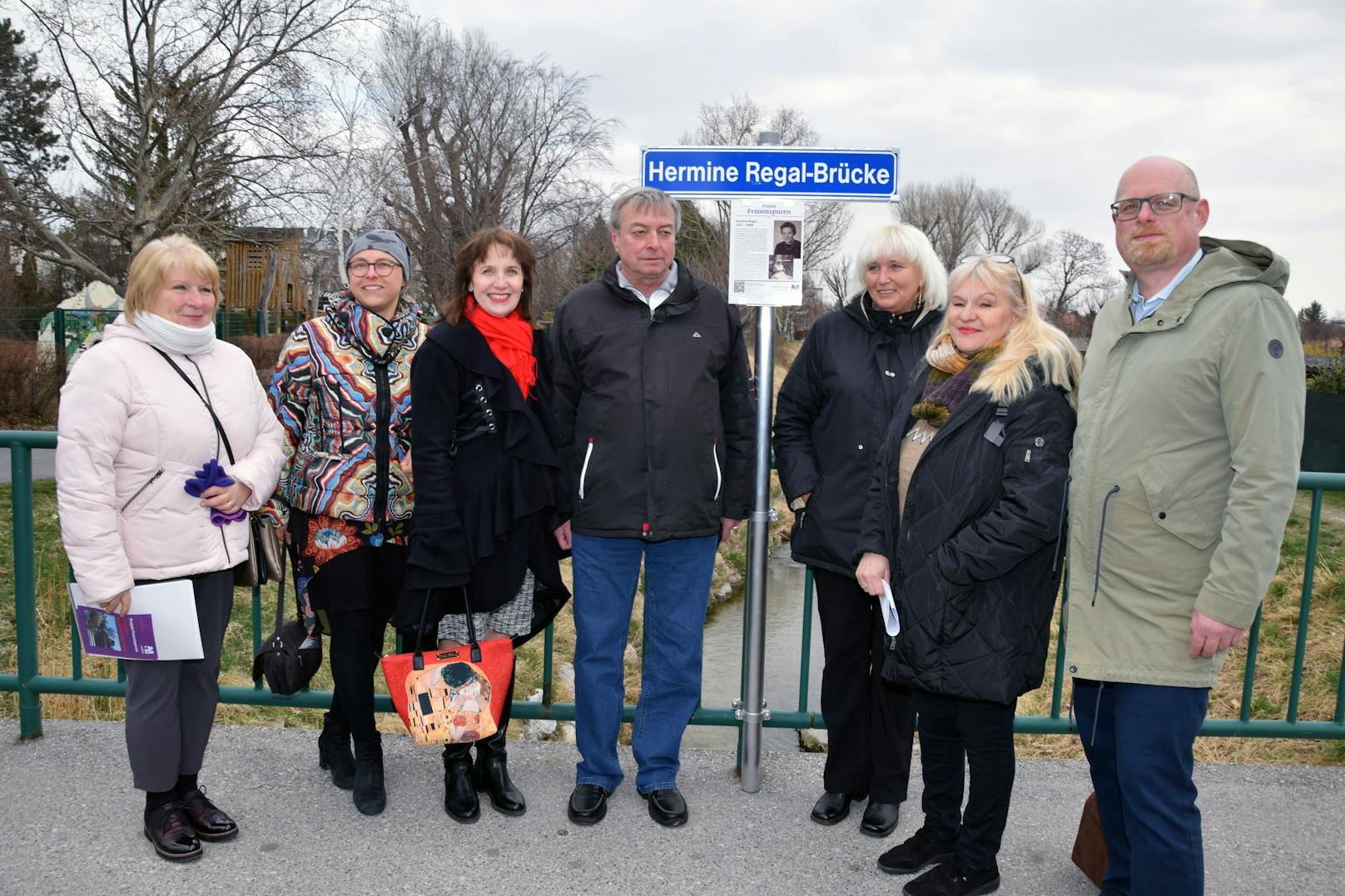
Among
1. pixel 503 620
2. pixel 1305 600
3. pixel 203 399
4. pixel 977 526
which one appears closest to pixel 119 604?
pixel 203 399

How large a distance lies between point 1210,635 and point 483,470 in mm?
2094

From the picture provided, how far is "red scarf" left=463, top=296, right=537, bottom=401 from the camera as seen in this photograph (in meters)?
3.25

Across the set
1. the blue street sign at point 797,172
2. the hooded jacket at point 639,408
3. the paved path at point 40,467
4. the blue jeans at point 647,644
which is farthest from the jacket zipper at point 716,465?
the paved path at point 40,467

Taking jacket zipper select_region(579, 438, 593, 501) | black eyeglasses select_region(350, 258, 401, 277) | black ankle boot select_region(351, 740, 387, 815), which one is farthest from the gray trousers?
jacket zipper select_region(579, 438, 593, 501)

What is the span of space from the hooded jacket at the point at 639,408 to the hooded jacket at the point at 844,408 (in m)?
0.30

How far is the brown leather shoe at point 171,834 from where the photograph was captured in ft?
10.0

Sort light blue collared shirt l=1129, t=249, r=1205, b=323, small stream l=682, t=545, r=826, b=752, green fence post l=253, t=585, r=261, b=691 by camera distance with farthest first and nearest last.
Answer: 1. small stream l=682, t=545, r=826, b=752
2. green fence post l=253, t=585, r=261, b=691
3. light blue collared shirt l=1129, t=249, r=1205, b=323

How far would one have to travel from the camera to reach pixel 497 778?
3.46 metres

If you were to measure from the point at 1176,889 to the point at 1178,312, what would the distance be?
1437 mm

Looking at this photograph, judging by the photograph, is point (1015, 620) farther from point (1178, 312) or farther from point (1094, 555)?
point (1178, 312)

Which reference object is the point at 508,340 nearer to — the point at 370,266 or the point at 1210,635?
the point at 370,266

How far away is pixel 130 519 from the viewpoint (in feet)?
9.64

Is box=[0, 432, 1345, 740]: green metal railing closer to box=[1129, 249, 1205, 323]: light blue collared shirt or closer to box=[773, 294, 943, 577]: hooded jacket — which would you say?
box=[773, 294, 943, 577]: hooded jacket

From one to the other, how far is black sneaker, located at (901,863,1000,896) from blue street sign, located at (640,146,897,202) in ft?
7.27
